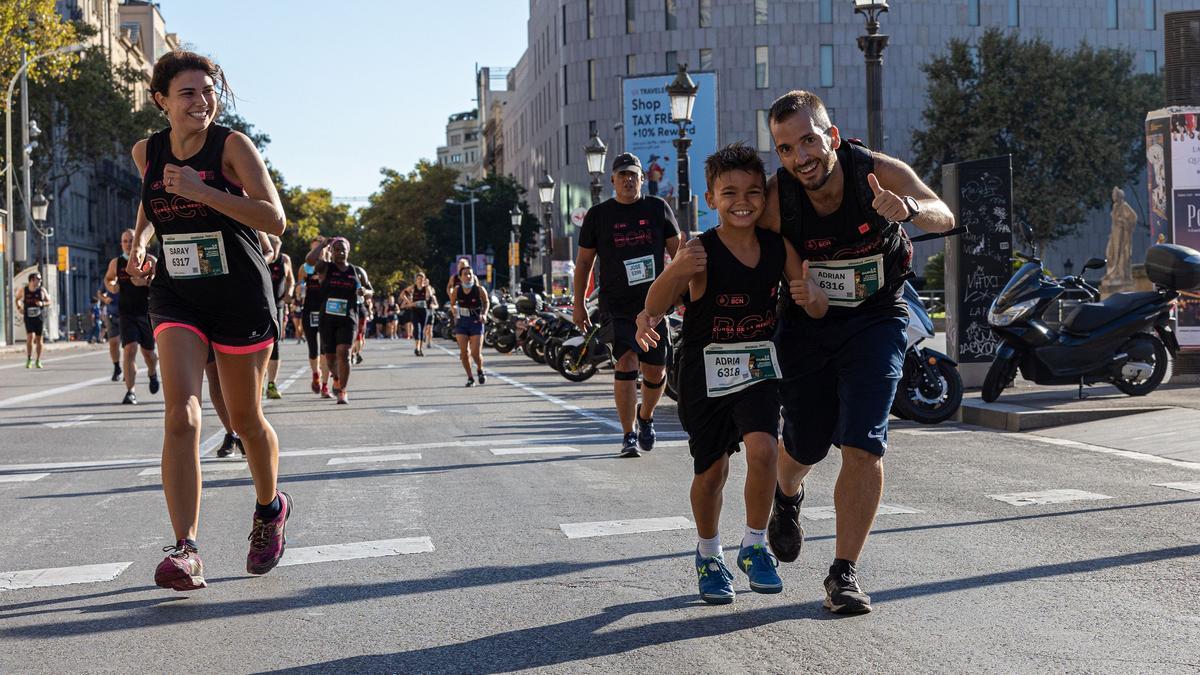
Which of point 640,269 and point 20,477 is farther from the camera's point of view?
point 640,269

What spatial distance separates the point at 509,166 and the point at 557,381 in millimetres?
94941

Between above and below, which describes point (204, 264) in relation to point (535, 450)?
A: above

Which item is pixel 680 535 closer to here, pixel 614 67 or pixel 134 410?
pixel 134 410

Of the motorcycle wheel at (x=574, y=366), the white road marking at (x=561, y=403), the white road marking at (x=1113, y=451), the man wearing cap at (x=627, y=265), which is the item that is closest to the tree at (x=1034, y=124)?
the white road marking at (x=561, y=403)

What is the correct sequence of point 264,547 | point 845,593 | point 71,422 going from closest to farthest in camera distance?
point 845,593 → point 264,547 → point 71,422

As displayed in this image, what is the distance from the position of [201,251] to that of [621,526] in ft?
8.09

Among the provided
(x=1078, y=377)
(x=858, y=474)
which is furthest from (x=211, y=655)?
(x=1078, y=377)

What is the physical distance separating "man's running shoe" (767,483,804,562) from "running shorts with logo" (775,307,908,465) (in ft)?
0.75

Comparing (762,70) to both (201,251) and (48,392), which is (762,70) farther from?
(201,251)

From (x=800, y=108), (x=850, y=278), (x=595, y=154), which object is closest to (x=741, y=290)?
(x=850, y=278)

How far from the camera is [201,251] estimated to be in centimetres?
570

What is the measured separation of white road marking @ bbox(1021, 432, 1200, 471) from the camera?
9.62 metres

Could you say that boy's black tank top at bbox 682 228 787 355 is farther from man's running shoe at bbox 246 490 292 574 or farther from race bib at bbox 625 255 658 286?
race bib at bbox 625 255 658 286

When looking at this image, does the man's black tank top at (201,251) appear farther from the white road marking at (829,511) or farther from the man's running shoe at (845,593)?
the white road marking at (829,511)
